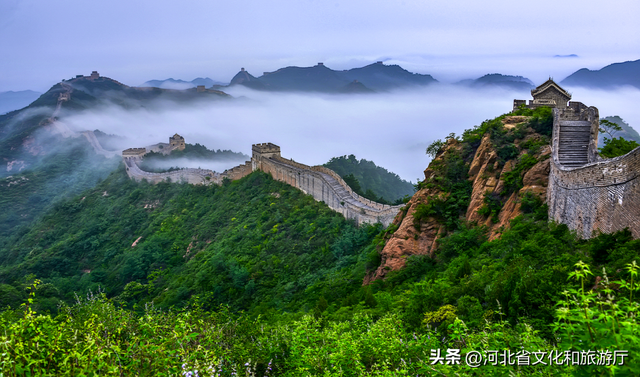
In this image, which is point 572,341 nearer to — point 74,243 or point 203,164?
point 74,243

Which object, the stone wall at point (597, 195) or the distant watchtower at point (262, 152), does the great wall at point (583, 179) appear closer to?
the stone wall at point (597, 195)

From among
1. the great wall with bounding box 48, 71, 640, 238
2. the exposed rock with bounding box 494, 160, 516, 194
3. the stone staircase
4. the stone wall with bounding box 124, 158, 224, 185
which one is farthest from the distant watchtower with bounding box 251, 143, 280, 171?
the stone staircase

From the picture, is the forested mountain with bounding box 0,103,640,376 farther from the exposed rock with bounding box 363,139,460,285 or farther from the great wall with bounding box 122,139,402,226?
the great wall with bounding box 122,139,402,226

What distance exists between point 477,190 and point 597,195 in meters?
7.24

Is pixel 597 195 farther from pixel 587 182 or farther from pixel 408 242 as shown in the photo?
pixel 408 242

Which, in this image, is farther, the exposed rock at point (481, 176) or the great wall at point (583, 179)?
the exposed rock at point (481, 176)

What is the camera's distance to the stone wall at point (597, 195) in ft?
34.9

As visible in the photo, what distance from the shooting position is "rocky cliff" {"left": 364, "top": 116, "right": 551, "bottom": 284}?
1703cm

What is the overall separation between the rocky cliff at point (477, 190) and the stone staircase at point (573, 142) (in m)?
0.70

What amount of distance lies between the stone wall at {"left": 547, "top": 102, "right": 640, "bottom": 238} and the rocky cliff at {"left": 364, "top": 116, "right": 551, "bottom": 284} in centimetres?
188

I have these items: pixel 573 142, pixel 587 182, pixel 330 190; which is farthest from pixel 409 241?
pixel 330 190

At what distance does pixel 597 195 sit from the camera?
11938 millimetres

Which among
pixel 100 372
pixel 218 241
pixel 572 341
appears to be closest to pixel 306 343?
pixel 100 372

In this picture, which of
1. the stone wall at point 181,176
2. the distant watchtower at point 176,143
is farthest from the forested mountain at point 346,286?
the distant watchtower at point 176,143
